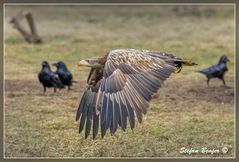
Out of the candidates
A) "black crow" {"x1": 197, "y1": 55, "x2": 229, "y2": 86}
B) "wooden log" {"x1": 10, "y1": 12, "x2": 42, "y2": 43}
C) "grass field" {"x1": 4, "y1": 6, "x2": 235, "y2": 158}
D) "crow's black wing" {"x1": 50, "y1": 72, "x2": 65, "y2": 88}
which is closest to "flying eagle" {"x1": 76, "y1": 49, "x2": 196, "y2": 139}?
A: "grass field" {"x1": 4, "y1": 6, "x2": 235, "y2": 158}

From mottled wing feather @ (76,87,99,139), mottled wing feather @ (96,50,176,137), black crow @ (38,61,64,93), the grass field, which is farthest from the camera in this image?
black crow @ (38,61,64,93)

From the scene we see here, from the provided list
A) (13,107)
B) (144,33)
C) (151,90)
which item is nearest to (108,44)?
(144,33)

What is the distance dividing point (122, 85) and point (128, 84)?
60mm

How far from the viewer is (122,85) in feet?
19.8

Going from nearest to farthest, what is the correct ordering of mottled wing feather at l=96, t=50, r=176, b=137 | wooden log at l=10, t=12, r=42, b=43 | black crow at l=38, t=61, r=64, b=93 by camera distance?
mottled wing feather at l=96, t=50, r=176, b=137
black crow at l=38, t=61, r=64, b=93
wooden log at l=10, t=12, r=42, b=43

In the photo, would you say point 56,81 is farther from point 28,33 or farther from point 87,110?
point 28,33

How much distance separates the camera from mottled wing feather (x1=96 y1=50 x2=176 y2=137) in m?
5.71

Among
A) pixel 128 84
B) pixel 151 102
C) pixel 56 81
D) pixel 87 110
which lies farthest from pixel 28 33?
pixel 128 84

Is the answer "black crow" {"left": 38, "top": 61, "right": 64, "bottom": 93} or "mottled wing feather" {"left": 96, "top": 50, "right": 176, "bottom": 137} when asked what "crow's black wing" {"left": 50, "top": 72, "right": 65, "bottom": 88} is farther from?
"mottled wing feather" {"left": 96, "top": 50, "right": 176, "bottom": 137}

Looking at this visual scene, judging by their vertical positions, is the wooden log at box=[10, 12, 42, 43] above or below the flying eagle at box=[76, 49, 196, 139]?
above

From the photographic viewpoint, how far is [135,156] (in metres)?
6.98

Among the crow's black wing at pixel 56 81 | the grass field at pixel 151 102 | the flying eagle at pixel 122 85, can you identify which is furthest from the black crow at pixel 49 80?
the flying eagle at pixel 122 85

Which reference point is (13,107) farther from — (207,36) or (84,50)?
(207,36)

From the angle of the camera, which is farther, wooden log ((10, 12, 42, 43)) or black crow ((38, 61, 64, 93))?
wooden log ((10, 12, 42, 43))
